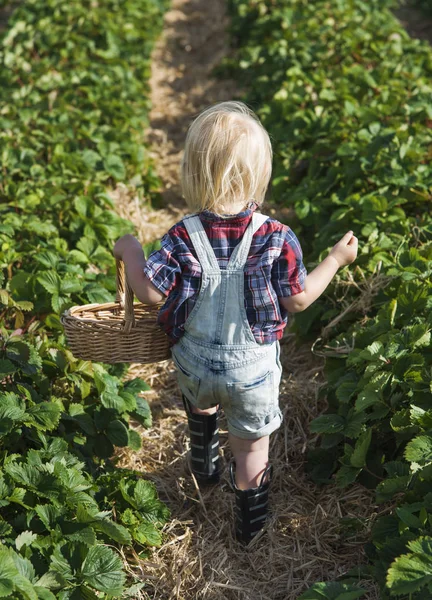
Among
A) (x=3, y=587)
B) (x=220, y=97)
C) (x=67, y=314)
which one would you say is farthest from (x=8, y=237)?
(x=220, y=97)

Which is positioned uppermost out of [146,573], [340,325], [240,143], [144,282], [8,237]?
[240,143]

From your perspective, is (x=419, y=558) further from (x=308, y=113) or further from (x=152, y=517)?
(x=308, y=113)

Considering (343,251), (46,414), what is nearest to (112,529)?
(46,414)

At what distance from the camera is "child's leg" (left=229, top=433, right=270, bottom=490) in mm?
2627

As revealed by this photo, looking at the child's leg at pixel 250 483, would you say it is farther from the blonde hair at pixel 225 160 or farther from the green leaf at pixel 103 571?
the blonde hair at pixel 225 160

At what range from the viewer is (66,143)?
4969mm

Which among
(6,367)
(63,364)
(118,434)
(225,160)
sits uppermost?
(225,160)

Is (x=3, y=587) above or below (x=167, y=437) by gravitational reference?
above

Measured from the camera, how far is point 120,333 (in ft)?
8.45

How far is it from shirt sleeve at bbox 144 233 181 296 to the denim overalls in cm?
7

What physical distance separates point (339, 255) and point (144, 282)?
0.64 m

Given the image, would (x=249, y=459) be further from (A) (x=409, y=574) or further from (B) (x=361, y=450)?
(A) (x=409, y=574)

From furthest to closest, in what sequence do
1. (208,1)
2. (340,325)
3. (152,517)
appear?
(208,1) → (340,325) → (152,517)

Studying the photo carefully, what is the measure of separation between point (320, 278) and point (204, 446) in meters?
0.89
